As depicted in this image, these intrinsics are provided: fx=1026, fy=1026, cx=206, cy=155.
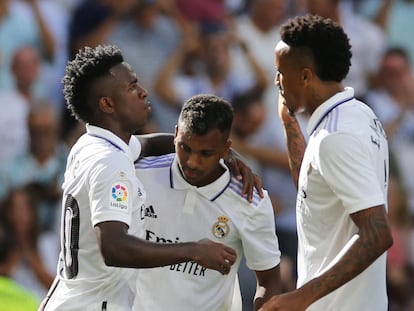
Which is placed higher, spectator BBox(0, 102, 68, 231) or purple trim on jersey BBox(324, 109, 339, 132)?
purple trim on jersey BBox(324, 109, 339, 132)

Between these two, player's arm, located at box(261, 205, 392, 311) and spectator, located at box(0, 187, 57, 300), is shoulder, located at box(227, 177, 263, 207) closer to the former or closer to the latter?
player's arm, located at box(261, 205, 392, 311)

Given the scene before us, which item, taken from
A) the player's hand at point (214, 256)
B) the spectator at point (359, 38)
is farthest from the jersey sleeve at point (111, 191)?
the spectator at point (359, 38)

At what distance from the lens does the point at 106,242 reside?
4.50m

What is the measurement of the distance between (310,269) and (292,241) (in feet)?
18.5

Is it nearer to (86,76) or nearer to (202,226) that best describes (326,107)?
(202,226)

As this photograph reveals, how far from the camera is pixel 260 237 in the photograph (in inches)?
206

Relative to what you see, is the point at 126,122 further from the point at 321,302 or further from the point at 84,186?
the point at 321,302

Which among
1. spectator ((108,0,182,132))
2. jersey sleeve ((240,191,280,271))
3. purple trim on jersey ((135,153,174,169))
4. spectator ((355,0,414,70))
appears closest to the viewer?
jersey sleeve ((240,191,280,271))

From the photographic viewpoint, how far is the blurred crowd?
980 cm

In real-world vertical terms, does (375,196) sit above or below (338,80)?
below

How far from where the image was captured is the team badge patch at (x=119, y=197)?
455cm

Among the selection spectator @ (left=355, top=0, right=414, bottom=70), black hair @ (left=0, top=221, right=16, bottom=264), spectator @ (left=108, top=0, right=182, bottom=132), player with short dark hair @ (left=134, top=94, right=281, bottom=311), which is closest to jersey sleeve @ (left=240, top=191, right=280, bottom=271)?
player with short dark hair @ (left=134, top=94, right=281, bottom=311)

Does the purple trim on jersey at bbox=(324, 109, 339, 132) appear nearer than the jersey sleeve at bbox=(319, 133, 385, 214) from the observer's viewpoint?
No

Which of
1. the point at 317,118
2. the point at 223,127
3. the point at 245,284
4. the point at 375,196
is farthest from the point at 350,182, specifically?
the point at 245,284
